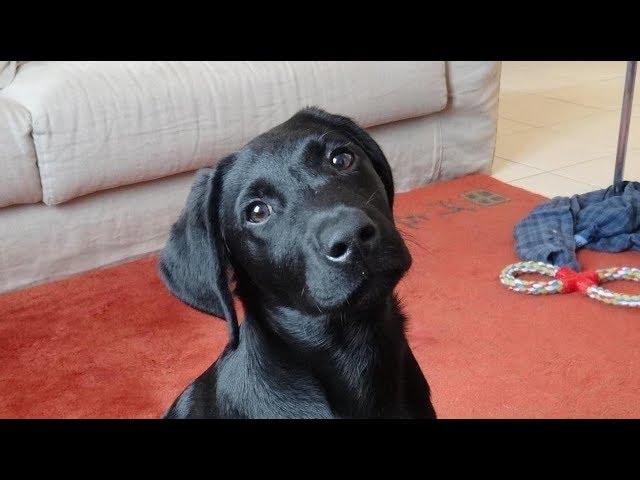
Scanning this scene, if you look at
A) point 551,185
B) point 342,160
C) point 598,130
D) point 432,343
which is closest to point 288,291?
point 342,160

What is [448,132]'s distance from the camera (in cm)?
379

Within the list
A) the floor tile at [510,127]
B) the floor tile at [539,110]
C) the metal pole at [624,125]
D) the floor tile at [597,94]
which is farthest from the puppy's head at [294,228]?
the floor tile at [597,94]

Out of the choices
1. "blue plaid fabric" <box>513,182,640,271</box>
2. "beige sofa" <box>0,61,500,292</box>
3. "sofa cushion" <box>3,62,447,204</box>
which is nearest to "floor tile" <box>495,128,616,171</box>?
"blue plaid fabric" <box>513,182,640,271</box>

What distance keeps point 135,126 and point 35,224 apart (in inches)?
21.4

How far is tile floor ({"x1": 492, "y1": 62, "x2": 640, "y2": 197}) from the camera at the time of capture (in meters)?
3.86

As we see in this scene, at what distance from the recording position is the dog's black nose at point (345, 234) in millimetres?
1173

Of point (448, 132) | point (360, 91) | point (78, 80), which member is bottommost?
point (448, 132)

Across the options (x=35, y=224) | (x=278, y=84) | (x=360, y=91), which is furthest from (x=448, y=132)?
(x=35, y=224)

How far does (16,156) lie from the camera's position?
2639 millimetres

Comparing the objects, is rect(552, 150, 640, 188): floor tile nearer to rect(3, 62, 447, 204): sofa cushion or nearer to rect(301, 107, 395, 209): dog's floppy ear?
rect(3, 62, 447, 204): sofa cushion

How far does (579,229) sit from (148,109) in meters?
1.76

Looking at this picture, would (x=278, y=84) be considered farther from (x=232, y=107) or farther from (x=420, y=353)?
(x=420, y=353)

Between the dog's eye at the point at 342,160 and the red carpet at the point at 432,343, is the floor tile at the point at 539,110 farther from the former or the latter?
the dog's eye at the point at 342,160

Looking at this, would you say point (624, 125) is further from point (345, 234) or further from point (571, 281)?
point (345, 234)
